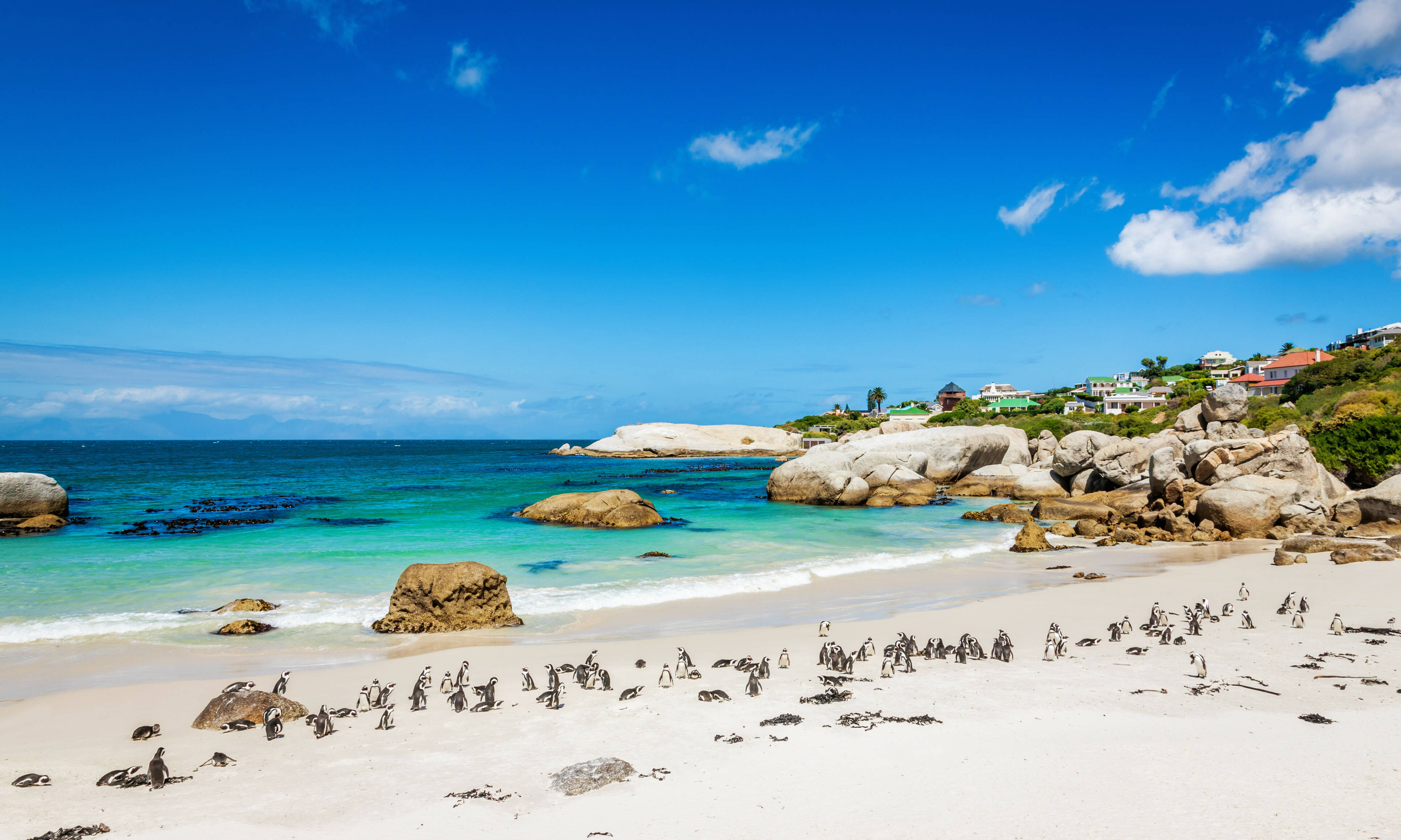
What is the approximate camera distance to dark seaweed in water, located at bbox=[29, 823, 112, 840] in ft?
20.7

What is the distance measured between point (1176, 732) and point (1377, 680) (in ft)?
13.0

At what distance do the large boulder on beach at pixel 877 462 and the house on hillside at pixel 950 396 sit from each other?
3364 inches

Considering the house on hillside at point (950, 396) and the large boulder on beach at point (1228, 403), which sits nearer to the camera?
the large boulder on beach at point (1228, 403)

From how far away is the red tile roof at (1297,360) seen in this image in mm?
70688

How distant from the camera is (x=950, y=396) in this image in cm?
13625

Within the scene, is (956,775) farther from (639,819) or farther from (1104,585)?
(1104,585)

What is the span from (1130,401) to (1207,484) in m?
68.0

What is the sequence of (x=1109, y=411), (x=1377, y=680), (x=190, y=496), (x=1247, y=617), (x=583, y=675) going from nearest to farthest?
(x=1377, y=680) → (x=583, y=675) → (x=1247, y=617) → (x=190, y=496) → (x=1109, y=411)

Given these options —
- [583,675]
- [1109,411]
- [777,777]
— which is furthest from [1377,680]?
[1109,411]

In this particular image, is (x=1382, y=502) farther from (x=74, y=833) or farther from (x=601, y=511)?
(x=74, y=833)

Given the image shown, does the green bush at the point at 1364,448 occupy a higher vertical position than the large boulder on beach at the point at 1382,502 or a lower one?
higher

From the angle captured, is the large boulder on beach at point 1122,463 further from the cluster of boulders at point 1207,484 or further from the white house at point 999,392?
the white house at point 999,392

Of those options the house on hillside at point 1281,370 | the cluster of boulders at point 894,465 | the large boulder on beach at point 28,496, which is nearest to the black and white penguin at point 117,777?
the large boulder on beach at point 28,496

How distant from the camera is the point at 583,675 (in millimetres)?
10312
